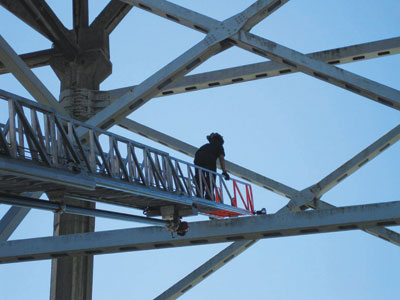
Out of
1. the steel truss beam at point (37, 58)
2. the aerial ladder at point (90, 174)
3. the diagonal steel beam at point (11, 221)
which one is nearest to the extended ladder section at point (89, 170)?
the aerial ladder at point (90, 174)

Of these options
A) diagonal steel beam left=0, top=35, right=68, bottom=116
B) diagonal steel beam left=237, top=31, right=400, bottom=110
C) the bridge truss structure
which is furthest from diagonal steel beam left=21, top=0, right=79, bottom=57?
diagonal steel beam left=237, top=31, right=400, bottom=110

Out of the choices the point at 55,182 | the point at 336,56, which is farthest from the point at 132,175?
the point at 336,56

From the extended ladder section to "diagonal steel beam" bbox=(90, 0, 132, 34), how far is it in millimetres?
7687

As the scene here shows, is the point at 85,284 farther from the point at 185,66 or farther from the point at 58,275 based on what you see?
the point at 185,66

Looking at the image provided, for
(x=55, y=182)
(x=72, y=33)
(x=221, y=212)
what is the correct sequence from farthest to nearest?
(x=72, y=33) → (x=221, y=212) → (x=55, y=182)

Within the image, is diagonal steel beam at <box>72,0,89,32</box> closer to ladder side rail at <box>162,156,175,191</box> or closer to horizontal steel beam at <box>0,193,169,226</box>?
ladder side rail at <box>162,156,175,191</box>

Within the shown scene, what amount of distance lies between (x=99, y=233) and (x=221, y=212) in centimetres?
475

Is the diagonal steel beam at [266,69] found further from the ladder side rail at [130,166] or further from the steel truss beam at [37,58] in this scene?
the ladder side rail at [130,166]

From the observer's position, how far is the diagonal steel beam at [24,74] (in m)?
16.0

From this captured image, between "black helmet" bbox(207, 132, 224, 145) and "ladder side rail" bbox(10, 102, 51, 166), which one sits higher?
"black helmet" bbox(207, 132, 224, 145)

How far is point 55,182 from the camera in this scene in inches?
406

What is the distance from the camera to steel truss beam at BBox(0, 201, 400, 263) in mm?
13344

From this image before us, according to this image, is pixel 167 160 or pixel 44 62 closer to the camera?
pixel 167 160

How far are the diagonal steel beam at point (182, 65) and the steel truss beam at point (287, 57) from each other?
234mm
